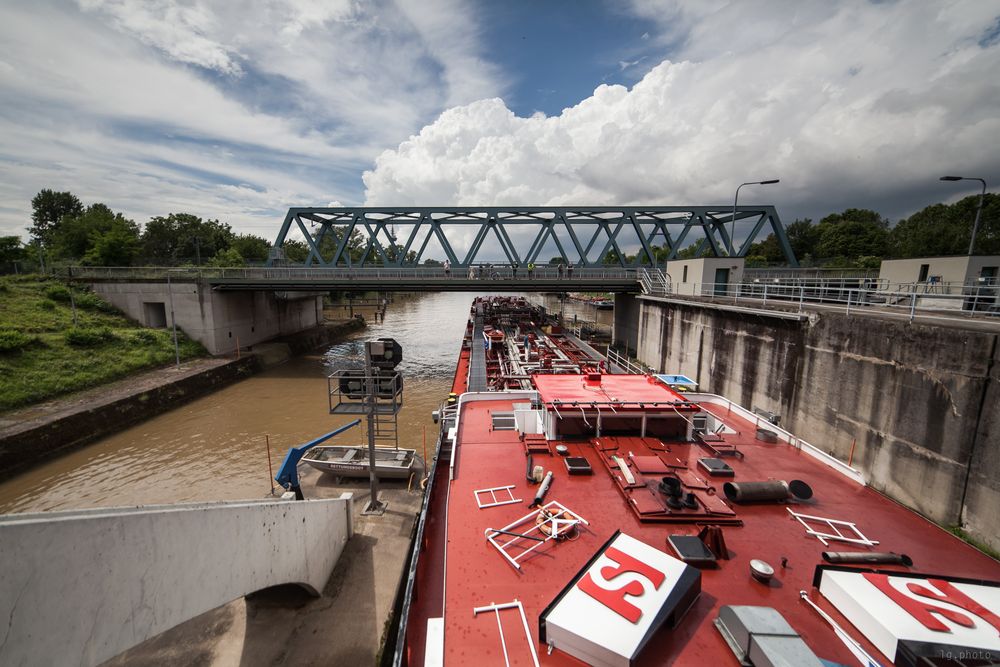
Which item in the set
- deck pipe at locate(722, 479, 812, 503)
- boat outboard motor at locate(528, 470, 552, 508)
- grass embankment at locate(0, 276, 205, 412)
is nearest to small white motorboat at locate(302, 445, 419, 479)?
boat outboard motor at locate(528, 470, 552, 508)

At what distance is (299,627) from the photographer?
850 centimetres

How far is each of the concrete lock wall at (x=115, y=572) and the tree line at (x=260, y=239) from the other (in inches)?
2041

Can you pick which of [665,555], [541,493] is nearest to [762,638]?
[665,555]

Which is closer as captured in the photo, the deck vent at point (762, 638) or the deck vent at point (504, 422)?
the deck vent at point (762, 638)

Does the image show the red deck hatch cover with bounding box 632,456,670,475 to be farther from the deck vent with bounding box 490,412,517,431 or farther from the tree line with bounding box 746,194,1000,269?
the tree line with bounding box 746,194,1000,269

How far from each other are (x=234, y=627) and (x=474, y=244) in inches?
1670

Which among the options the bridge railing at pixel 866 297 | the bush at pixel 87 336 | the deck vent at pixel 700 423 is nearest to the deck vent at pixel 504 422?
the deck vent at pixel 700 423

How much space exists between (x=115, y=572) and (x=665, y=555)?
20.4 ft

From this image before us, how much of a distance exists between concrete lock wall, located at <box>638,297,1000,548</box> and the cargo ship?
307 centimetres

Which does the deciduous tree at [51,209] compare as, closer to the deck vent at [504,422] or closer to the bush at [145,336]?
the bush at [145,336]

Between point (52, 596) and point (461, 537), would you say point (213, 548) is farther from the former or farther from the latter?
point (461, 537)

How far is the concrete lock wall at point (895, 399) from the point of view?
29.8ft

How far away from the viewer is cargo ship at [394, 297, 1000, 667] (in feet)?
15.1

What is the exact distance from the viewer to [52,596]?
329 cm
